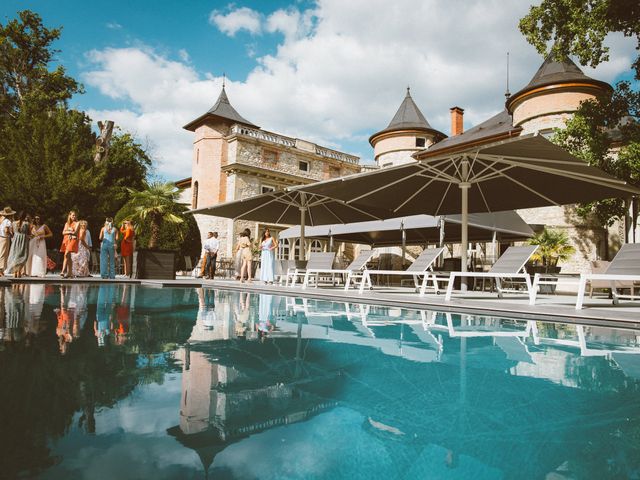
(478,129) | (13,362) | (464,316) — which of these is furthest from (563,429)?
(478,129)

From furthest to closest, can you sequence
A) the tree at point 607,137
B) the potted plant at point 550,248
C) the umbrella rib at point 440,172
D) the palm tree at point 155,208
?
the palm tree at point 155,208 → the potted plant at point 550,248 → the tree at point 607,137 → the umbrella rib at point 440,172

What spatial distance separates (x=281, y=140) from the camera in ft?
96.7

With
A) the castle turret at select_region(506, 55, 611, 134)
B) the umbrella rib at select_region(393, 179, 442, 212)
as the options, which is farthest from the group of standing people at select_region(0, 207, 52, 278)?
the castle turret at select_region(506, 55, 611, 134)

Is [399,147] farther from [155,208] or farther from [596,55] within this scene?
[596,55]

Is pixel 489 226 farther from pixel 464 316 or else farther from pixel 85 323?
pixel 85 323

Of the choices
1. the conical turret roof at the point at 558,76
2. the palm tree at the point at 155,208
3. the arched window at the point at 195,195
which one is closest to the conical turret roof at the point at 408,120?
the conical turret roof at the point at 558,76

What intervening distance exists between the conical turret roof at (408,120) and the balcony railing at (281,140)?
8.95ft

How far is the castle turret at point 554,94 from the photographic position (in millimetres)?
19484

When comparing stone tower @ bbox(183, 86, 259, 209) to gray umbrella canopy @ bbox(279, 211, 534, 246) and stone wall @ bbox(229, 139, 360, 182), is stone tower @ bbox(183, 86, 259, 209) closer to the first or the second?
stone wall @ bbox(229, 139, 360, 182)

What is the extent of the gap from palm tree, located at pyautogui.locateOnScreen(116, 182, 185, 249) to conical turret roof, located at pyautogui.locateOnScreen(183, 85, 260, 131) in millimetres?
8070

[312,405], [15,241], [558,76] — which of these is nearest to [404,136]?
[558,76]

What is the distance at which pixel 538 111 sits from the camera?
20234 mm

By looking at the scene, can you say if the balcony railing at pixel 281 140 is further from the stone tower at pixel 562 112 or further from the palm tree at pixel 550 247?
the palm tree at pixel 550 247

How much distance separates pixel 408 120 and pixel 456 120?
10.1ft
